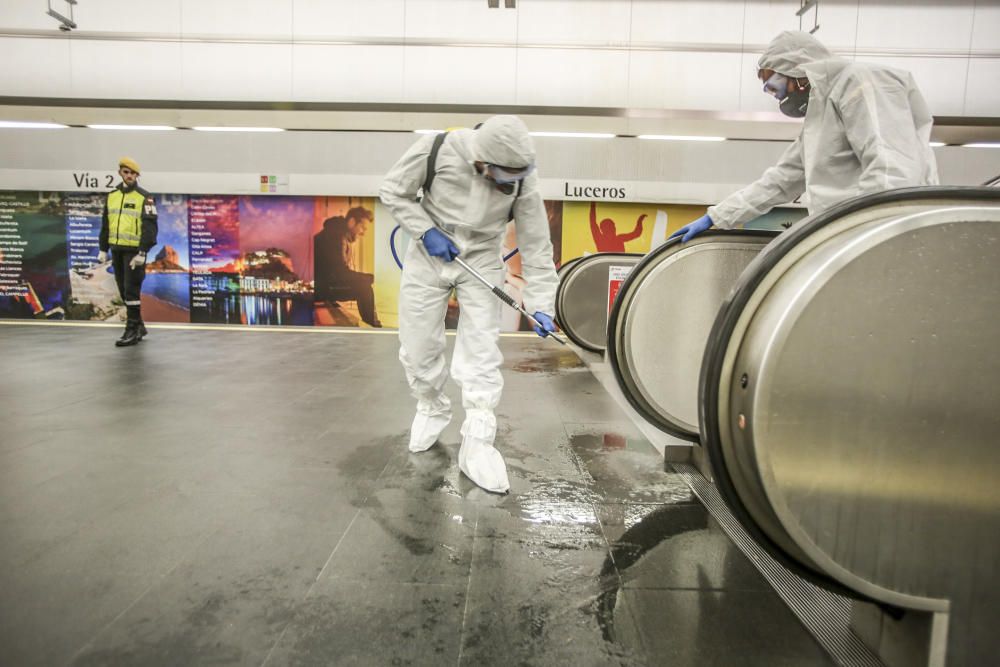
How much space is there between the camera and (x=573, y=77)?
813cm

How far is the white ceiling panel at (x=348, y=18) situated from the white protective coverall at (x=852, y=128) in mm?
7199

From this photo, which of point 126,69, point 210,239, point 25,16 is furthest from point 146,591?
point 25,16

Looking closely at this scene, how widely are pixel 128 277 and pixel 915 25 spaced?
36.2 feet

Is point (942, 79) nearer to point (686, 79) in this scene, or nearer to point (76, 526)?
point (686, 79)

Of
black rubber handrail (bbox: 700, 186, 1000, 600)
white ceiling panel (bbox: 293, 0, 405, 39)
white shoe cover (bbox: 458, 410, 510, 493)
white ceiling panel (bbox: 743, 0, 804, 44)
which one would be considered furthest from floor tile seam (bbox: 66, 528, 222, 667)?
white ceiling panel (bbox: 743, 0, 804, 44)

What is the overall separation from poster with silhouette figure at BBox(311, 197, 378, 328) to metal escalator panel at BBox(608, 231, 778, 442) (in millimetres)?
6516

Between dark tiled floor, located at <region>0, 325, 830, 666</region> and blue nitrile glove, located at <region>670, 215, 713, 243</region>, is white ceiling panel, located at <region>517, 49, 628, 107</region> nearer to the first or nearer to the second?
blue nitrile glove, located at <region>670, 215, 713, 243</region>

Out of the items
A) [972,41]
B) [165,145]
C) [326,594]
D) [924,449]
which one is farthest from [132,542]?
[972,41]

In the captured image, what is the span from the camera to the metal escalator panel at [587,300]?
580 cm

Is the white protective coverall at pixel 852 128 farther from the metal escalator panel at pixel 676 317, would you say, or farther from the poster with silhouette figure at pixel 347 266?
the poster with silhouette figure at pixel 347 266

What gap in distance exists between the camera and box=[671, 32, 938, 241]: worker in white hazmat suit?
76.5 inches

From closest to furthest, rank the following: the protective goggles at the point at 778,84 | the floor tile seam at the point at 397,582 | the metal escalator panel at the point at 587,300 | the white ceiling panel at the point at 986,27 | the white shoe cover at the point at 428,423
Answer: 1. the floor tile seam at the point at 397,582
2. the protective goggles at the point at 778,84
3. the white shoe cover at the point at 428,423
4. the metal escalator panel at the point at 587,300
5. the white ceiling panel at the point at 986,27

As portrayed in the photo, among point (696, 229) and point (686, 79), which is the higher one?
point (686, 79)

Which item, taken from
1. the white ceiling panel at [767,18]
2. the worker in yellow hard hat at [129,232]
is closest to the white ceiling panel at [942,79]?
the white ceiling panel at [767,18]
